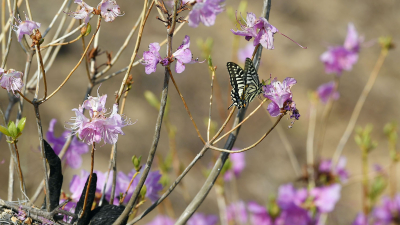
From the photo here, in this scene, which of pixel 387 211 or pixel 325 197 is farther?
pixel 387 211

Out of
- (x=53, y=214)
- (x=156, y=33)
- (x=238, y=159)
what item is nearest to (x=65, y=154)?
(x=53, y=214)

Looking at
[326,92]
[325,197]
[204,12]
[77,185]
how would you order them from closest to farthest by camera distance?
[204,12]
[77,185]
[325,197]
[326,92]

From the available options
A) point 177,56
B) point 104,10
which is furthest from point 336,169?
point 104,10

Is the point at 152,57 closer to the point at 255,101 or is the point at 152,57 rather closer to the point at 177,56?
the point at 177,56

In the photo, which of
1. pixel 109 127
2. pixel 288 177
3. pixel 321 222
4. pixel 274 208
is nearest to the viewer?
pixel 109 127

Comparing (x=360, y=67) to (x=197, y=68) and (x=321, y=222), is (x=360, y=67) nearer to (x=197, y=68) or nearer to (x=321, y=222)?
(x=197, y=68)

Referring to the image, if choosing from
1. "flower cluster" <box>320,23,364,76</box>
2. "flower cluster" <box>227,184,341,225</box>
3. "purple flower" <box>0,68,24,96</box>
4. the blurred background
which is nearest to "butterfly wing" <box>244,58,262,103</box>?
"purple flower" <box>0,68,24,96</box>
